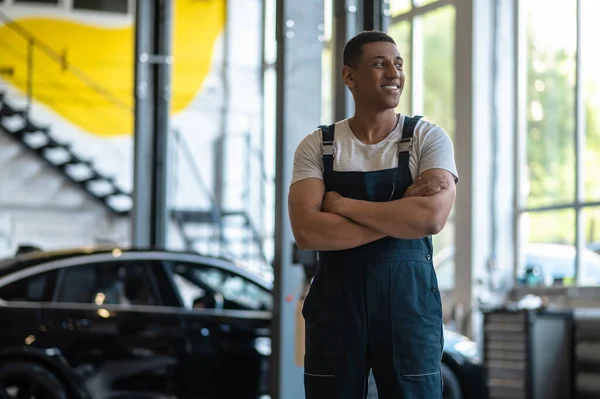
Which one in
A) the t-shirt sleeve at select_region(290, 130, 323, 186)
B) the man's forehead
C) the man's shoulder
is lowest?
the t-shirt sleeve at select_region(290, 130, 323, 186)

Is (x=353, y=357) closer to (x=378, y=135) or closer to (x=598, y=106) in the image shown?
(x=378, y=135)

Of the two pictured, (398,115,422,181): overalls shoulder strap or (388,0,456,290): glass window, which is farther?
(388,0,456,290): glass window

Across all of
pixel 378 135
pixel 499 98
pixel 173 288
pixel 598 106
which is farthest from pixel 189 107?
pixel 378 135

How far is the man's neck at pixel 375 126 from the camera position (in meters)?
3.13

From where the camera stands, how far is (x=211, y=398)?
677 cm

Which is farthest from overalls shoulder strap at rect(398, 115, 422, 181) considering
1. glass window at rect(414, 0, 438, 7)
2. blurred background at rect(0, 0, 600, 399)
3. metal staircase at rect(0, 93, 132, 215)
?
metal staircase at rect(0, 93, 132, 215)

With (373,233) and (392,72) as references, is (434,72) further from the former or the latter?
(373,233)

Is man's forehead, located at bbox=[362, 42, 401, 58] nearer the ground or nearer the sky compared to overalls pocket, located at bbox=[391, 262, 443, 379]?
nearer the sky

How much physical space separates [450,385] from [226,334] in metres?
1.48

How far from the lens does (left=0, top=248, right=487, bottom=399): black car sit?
6.48m

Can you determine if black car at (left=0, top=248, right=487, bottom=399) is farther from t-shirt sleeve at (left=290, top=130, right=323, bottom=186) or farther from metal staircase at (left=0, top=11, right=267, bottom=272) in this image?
metal staircase at (left=0, top=11, right=267, bottom=272)

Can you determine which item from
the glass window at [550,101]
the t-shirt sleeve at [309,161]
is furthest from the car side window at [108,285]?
the glass window at [550,101]

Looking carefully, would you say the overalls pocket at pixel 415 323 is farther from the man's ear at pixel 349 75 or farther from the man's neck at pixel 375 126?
the man's ear at pixel 349 75

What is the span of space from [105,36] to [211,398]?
1159 cm
